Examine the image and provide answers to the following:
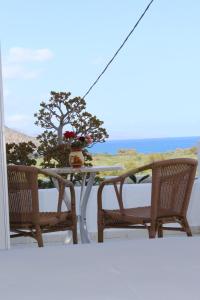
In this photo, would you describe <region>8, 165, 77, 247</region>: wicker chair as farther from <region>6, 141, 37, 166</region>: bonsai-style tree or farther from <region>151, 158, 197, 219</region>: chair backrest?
<region>6, 141, 37, 166</region>: bonsai-style tree

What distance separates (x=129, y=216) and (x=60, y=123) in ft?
13.3

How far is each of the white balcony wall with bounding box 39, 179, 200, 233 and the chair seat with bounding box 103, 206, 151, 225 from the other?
113 centimetres

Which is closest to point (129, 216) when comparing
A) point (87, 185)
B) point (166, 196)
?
point (166, 196)

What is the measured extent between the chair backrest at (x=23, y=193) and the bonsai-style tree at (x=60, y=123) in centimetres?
361

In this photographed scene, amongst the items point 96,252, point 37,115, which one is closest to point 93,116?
point 37,115

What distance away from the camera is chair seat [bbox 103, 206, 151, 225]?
11.5 feet

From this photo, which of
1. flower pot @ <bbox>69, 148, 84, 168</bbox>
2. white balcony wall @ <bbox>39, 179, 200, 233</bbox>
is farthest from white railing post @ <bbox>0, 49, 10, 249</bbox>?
white balcony wall @ <bbox>39, 179, 200, 233</bbox>

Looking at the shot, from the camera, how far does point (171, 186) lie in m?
3.54

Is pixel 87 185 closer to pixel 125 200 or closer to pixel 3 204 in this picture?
pixel 125 200

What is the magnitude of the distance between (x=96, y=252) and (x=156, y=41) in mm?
16055


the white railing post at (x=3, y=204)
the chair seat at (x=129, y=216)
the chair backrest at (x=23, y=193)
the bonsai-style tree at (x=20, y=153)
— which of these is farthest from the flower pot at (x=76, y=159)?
the bonsai-style tree at (x=20, y=153)

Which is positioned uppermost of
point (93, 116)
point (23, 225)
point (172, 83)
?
point (172, 83)

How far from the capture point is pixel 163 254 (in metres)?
1.33

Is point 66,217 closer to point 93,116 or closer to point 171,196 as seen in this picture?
point 171,196
